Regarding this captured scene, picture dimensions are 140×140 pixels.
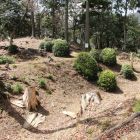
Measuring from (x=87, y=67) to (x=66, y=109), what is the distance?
416cm

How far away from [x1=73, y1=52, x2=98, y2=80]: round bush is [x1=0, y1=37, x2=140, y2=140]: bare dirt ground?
41 centimetres

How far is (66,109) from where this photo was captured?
6590 mm

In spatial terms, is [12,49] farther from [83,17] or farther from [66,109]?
[83,17]

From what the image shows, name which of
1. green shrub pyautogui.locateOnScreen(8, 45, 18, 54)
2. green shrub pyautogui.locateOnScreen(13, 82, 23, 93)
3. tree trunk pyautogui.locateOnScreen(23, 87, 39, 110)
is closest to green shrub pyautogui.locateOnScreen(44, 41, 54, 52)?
green shrub pyautogui.locateOnScreen(8, 45, 18, 54)

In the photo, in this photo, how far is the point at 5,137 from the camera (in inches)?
167

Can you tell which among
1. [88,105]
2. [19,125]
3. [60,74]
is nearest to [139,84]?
[60,74]

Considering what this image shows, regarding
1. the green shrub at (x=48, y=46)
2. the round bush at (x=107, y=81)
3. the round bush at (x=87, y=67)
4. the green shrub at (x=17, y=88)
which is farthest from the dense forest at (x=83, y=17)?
the green shrub at (x=17, y=88)

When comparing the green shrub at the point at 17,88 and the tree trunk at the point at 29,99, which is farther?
the green shrub at the point at 17,88

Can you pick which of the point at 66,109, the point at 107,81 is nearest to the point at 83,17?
the point at 107,81

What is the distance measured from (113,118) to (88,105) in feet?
5.41

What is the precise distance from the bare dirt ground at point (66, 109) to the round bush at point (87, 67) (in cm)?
41

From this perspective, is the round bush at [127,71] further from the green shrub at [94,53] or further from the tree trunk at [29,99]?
the tree trunk at [29,99]

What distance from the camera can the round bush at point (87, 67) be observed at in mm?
9977

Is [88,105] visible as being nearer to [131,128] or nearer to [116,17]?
[131,128]
